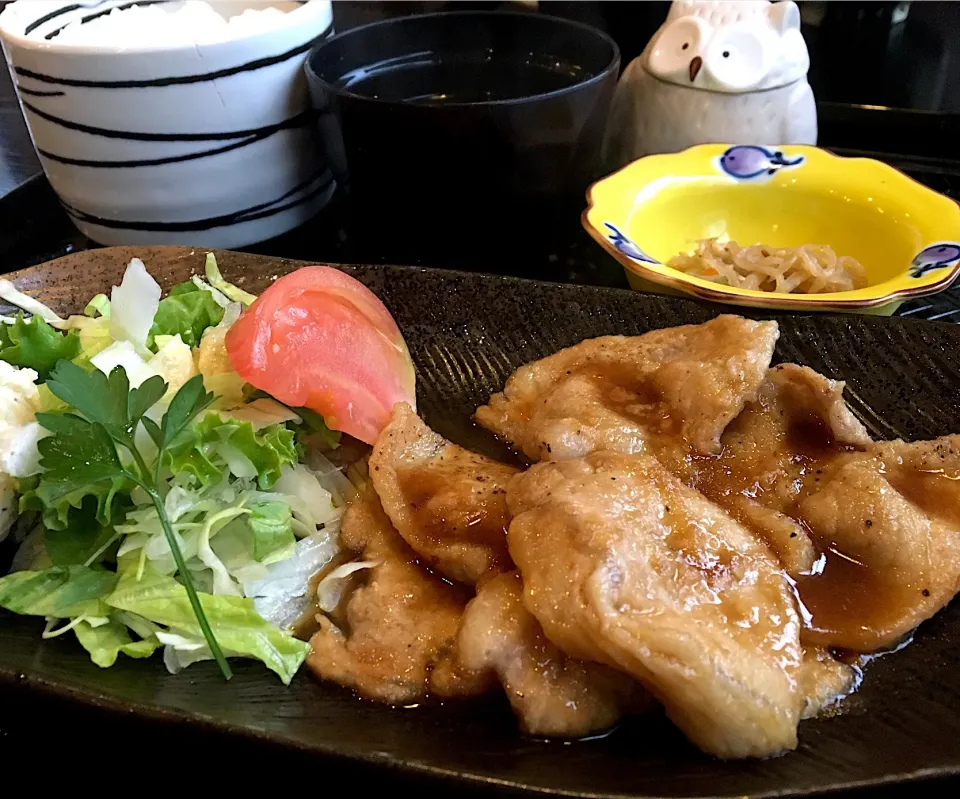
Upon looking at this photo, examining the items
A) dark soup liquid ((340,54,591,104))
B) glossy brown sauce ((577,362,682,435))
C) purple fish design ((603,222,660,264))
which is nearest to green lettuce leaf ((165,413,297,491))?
glossy brown sauce ((577,362,682,435))

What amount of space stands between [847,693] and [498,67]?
8.45 ft

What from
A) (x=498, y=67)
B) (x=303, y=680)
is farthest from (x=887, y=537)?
(x=498, y=67)

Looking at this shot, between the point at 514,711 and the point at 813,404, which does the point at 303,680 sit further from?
the point at 813,404

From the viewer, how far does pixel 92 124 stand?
2666mm

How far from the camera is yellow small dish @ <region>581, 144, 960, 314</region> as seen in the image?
252 centimetres

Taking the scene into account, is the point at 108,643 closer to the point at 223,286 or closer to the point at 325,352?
the point at 325,352

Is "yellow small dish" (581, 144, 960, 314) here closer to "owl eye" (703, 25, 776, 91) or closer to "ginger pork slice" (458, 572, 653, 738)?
"owl eye" (703, 25, 776, 91)

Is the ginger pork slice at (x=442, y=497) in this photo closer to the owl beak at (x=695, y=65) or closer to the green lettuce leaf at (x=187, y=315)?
the green lettuce leaf at (x=187, y=315)

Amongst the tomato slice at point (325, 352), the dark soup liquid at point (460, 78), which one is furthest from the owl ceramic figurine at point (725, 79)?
the tomato slice at point (325, 352)

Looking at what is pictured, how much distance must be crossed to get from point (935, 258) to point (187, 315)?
2.16m

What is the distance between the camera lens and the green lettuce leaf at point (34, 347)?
81.0 inches

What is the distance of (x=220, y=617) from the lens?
1692 mm

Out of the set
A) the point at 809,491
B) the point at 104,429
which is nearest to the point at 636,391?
the point at 809,491

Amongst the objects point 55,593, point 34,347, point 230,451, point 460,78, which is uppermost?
point 460,78
